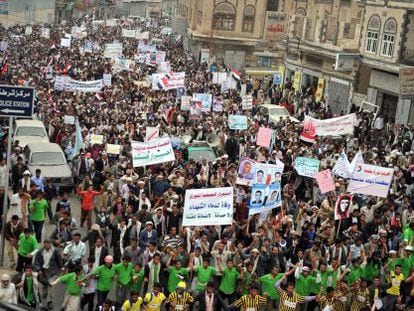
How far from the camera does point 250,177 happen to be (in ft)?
54.8

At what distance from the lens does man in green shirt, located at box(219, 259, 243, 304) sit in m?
11.8

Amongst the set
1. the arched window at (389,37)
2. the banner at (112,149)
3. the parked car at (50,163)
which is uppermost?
the arched window at (389,37)

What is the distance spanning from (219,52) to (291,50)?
1668 cm

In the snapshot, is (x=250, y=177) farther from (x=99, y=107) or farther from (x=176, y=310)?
(x=99, y=107)

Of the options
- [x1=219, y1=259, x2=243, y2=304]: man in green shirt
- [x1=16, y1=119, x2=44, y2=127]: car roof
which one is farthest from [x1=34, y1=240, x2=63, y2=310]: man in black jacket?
[x1=16, y1=119, x2=44, y2=127]: car roof

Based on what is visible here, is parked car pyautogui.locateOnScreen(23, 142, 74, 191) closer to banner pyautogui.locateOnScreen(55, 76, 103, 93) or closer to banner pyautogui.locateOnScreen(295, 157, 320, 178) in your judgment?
banner pyautogui.locateOnScreen(295, 157, 320, 178)

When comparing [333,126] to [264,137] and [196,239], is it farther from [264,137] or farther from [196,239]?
[196,239]

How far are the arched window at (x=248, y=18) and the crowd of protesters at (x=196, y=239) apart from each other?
38.0m

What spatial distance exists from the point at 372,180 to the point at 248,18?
4575 cm

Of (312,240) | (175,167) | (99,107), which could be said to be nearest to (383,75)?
(99,107)

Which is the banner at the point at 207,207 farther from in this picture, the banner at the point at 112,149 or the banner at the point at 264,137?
the banner at the point at 264,137

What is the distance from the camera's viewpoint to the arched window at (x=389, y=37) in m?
34.2

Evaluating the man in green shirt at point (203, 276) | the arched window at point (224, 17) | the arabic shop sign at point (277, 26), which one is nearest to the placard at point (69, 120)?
the man in green shirt at point (203, 276)

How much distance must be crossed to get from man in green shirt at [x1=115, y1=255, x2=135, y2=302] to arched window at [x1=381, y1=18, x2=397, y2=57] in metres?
25.4
